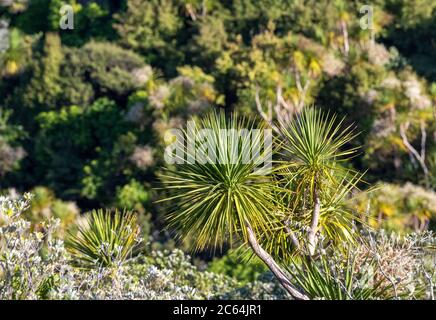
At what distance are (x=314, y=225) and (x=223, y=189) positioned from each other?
1.10 m

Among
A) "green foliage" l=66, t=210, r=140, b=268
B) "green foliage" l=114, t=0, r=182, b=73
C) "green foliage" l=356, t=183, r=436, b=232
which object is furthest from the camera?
"green foliage" l=114, t=0, r=182, b=73

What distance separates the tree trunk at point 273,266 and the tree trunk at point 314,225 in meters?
0.41

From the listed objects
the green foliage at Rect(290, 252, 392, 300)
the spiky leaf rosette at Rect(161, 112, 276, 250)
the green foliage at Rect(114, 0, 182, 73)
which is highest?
the spiky leaf rosette at Rect(161, 112, 276, 250)

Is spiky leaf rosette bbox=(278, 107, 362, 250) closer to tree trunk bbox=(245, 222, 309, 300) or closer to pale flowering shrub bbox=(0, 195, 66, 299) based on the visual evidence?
tree trunk bbox=(245, 222, 309, 300)

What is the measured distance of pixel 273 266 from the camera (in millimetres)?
10648

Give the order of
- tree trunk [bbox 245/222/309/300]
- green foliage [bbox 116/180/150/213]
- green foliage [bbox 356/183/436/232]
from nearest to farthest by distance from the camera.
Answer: tree trunk [bbox 245/222/309/300], green foliage [bbox 356/183/436/232], green foliage [bbox 116/180/150/213]

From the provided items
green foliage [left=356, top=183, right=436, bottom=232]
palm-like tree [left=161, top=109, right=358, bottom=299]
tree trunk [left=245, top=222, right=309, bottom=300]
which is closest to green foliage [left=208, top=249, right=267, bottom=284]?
green foliage [left=356, top=183, right=436, bottom=232]

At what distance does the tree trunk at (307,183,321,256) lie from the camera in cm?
1093

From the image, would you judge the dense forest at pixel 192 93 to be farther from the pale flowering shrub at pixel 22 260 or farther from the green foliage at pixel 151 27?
the pale flowering shrub at pixel 22 260

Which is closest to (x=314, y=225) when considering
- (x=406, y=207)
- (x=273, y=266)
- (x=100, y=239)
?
(x=273, y=266)

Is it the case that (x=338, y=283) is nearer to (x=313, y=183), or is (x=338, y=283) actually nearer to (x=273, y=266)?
(x=273, y=266)

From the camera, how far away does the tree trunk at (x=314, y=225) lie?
10930mm

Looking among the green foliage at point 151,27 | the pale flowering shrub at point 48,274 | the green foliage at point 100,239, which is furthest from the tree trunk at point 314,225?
the green foliage at point 151,27

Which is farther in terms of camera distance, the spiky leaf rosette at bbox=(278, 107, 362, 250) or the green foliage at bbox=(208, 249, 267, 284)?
the green foliage at bbox=(208, 249, 267, 284)
